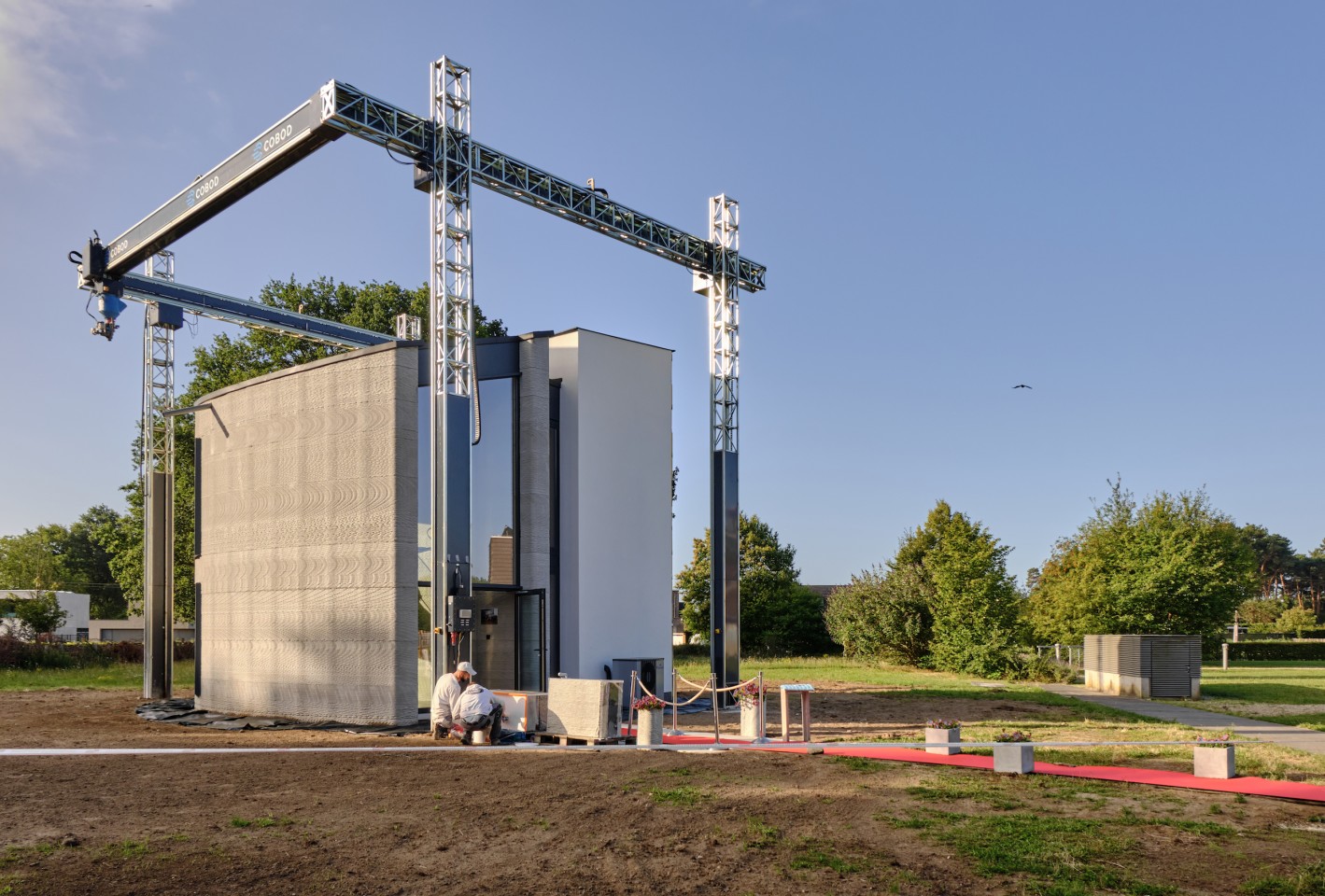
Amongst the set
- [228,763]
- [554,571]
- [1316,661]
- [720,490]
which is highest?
[720,490]

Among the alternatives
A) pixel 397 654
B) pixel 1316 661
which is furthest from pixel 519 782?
pixel 1316 661

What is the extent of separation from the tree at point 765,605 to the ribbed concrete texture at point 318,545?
3420cm

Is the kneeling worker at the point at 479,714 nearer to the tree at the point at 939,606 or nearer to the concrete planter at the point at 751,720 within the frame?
the concrete planter at the point at 751,720

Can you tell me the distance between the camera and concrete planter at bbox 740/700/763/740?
16.3 m

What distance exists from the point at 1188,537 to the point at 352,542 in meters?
26.0

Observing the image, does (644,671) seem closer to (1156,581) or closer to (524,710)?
(524,710)

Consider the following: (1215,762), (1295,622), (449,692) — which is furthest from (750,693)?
(1295,622)

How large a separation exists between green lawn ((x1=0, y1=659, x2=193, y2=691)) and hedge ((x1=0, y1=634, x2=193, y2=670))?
0.70 m

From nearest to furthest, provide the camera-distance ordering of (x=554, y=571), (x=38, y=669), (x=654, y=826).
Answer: (x=654, y=826) → (x=554, y=571) → (x=38, y=669)

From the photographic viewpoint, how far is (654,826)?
9.63 metres

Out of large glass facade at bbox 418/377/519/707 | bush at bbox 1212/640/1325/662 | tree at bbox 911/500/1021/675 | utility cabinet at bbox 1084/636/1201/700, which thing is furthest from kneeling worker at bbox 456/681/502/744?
bush at bbox 1212/640/1325/662

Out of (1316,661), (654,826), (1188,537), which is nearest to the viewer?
(654,826)

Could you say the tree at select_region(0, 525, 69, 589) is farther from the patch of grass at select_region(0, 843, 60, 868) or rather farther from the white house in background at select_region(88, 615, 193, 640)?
the patch of grass at select_region(0, 843, 60, 868)

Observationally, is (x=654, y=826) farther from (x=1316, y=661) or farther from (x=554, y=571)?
(x=1316, y=661)
